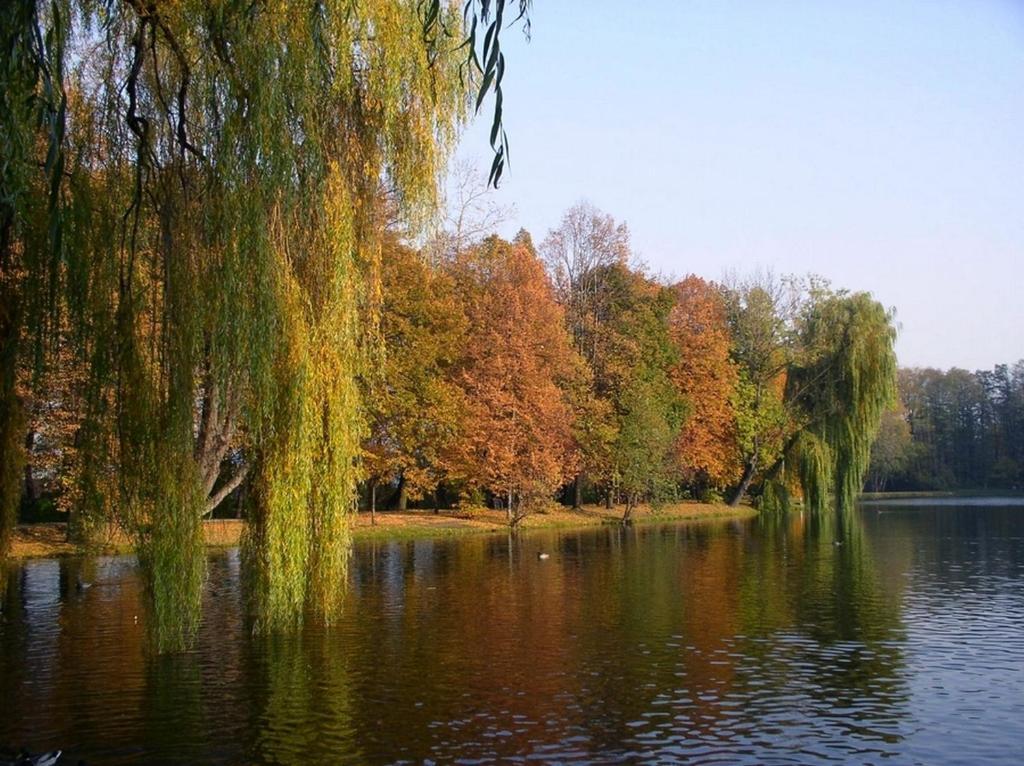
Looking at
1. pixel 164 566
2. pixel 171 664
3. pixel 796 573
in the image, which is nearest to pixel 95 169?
pixel 164 566

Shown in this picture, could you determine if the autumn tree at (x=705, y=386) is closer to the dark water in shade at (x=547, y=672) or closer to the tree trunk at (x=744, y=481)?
the tree trunk at (x=744, y=481)

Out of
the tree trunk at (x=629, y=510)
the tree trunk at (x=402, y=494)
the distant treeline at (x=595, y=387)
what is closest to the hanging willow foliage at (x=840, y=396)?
the distant treeline at (x=595, y=387)

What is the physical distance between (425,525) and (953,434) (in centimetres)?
8682

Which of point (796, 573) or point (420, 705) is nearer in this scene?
point (420, 705)

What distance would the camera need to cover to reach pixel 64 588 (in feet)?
80.9

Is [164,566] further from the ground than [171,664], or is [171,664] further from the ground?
[164,566]

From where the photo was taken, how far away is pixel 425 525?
42.4 metres

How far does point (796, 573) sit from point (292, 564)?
17.2m

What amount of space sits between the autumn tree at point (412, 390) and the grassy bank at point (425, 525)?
166cm

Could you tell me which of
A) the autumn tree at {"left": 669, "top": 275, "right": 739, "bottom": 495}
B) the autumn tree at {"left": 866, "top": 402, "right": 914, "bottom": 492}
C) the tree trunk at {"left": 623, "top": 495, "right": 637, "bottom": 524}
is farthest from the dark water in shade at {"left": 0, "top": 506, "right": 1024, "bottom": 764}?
the autumn tree at {"left": 866, "top": 402, "right": 914, "bottom": 492}

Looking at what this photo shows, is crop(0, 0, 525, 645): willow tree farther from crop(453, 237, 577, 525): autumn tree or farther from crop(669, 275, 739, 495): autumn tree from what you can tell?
crop(669, 275, 739, 495): autumn tree

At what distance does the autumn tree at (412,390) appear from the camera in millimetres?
41719

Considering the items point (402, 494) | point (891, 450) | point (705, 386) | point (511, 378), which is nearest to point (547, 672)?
point (511, 378)

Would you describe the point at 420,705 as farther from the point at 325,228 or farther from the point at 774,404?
the point at 774,404
